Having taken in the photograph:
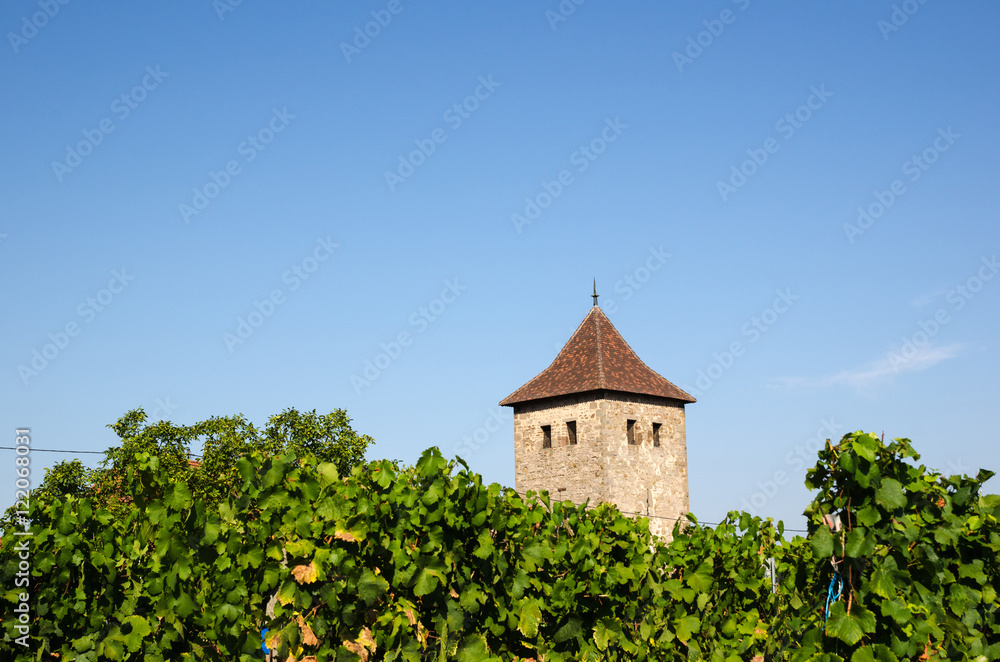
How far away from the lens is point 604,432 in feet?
103

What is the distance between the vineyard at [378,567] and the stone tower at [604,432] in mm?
24234

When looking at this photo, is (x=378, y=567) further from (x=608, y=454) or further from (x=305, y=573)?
(x=608, y=454)

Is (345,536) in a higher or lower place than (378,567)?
higher

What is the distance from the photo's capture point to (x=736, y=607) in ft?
30.9

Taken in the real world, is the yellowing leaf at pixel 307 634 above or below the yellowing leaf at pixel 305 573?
below

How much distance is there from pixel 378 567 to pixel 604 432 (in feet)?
83.8

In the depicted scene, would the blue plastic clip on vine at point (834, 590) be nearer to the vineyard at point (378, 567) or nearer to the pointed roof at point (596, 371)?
the vineyard at point (378, 567)

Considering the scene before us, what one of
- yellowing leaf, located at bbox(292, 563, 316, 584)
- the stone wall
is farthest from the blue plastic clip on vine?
the stone wall

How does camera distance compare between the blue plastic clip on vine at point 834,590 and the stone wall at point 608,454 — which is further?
the stone wall at point 608,454

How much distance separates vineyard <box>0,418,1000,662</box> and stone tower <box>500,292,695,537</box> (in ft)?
79.5

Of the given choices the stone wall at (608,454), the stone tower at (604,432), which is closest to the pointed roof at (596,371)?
the stone tower at (604,432)

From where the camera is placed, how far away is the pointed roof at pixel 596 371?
1275 inches

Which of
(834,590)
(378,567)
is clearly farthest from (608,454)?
(834,590)

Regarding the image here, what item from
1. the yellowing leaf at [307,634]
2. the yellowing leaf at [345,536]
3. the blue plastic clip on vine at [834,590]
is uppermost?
the yellowing leaf at [345,536]
